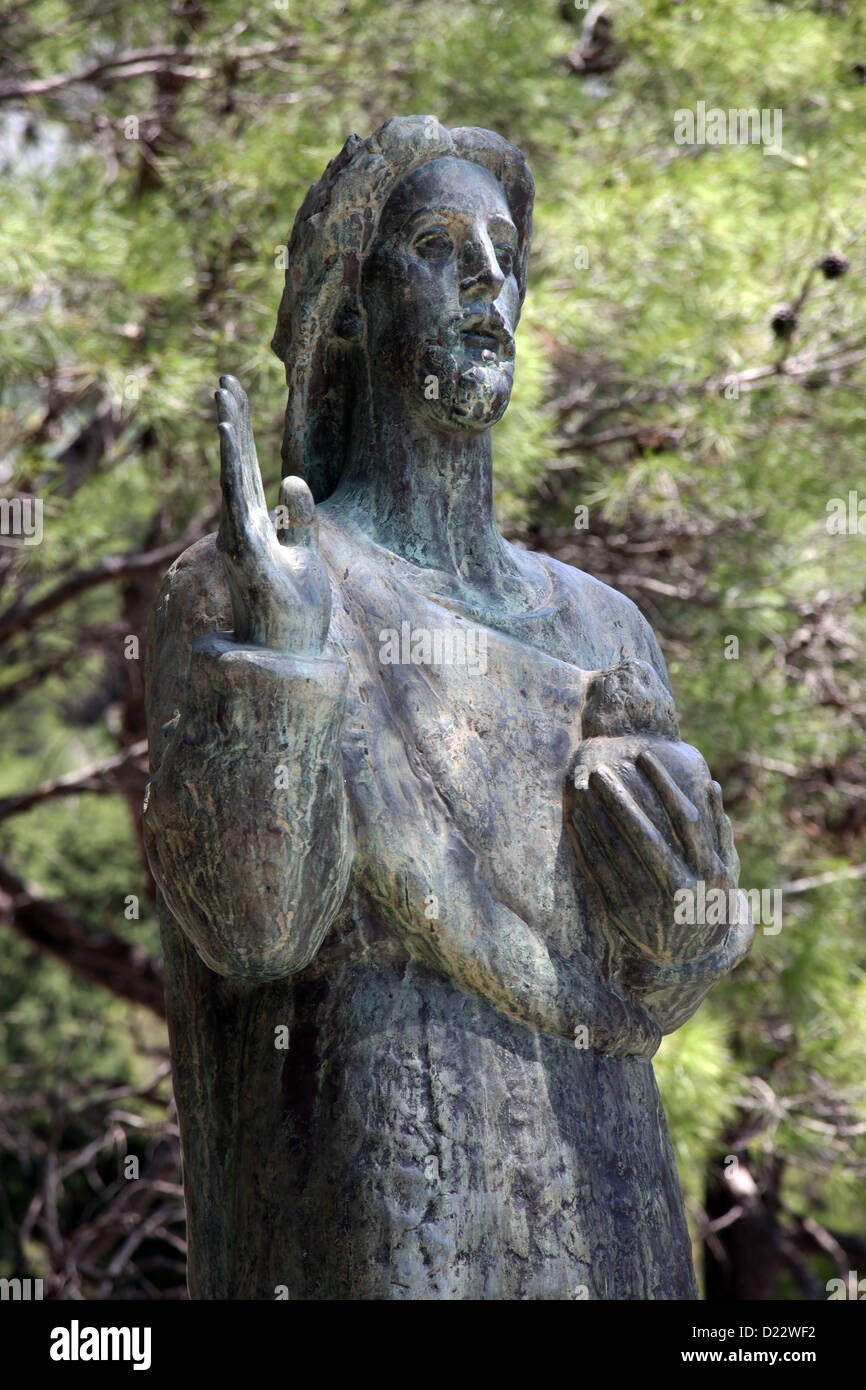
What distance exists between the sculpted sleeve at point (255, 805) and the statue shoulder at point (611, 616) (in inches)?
27.3

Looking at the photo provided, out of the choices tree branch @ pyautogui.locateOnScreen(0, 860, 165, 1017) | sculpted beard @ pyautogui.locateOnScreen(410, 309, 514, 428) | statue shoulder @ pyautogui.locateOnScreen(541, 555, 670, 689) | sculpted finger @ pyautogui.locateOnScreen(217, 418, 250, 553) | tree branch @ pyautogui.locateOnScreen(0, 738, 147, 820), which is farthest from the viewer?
tree branch @ pyautogui.locateOnScreen(0, 860, 165, 1017)

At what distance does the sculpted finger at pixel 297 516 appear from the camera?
2.37 meters

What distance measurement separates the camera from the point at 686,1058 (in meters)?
6.22

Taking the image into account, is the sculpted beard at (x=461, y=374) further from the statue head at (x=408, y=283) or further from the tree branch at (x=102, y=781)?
the tree branch at (x=102, y=781)

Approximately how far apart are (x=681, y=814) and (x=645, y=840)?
0.07m

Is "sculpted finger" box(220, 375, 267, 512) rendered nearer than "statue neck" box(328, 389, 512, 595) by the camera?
Yes

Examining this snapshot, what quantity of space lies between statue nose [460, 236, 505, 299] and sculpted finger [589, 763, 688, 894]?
81cm

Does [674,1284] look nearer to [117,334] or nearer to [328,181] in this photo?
[328,181]

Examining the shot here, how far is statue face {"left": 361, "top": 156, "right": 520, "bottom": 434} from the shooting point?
107 inches

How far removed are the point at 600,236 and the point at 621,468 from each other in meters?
0.96

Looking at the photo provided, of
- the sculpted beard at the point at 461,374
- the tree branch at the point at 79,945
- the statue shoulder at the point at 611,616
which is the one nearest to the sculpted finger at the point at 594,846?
the statue shoulder at the point at 611,616

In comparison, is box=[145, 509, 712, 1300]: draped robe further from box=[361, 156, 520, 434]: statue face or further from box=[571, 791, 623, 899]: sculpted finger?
box=[361, 156, 520, 434]: statue face

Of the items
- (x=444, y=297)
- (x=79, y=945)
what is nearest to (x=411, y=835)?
(x=444, y=297)

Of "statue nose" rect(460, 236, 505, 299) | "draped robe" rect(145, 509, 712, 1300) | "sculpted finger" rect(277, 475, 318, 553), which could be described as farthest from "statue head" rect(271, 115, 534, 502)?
"sculpted finger" rect(277, 475, 318, 553)
